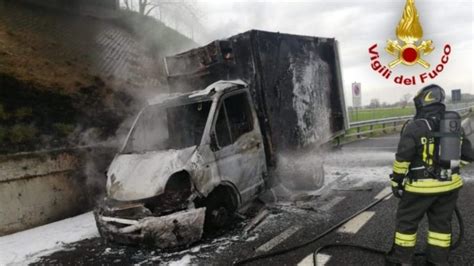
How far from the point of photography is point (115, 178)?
488cm

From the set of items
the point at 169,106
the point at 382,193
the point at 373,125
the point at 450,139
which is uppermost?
the point at 169,106

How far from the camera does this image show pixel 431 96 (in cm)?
345

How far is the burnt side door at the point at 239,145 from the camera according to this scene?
520 cm

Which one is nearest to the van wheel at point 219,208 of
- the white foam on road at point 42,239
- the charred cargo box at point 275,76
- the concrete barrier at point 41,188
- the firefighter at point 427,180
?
the charred cargo box at point 275,76

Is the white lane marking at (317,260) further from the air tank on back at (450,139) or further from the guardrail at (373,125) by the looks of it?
the guardrail at (373,125)

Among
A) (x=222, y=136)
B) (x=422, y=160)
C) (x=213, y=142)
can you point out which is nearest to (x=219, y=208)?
(x=213, y=142)

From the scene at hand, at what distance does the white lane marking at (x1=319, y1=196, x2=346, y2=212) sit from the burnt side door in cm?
108

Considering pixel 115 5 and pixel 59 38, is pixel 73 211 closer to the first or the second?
pixel 59 38

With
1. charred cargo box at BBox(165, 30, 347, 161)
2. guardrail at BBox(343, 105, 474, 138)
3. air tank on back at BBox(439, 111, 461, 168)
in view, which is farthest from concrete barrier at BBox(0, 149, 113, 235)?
guardrail at BBox(343, 105, 474, 138)

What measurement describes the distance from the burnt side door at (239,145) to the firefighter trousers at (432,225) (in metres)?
2.38

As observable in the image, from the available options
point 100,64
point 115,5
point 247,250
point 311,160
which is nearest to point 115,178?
point 247,250

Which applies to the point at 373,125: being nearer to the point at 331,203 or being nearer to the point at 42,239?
the point at 331,203

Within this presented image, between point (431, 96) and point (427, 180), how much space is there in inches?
30.8

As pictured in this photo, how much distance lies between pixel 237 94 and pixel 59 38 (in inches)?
322
